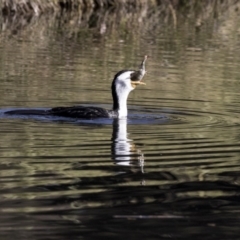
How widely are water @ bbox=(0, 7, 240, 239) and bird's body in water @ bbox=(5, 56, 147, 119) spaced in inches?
5.6

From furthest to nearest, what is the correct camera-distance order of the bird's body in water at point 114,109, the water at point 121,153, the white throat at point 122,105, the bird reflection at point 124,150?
the white throat at point 122,105, the bird's body in water at point 114,109, the bird reflection at point 124,150, the water at point 121,153

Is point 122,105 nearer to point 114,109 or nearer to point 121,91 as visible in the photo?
point 114,109

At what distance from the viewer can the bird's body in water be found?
40.3ft

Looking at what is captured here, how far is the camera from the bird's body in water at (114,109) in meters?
12.3

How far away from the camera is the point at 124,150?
10.2m

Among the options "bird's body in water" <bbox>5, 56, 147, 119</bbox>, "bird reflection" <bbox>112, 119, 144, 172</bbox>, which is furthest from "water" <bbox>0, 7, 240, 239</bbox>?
"bird's body in water" <bbox>5, 56, 147, 119</bbox>

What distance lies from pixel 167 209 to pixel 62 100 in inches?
267

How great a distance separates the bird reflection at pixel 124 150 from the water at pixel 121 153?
0.04ft

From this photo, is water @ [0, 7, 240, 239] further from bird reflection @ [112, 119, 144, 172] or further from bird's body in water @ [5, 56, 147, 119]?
Answer: bird's body in water @ [5, 56, 147, 119]

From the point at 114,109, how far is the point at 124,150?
8.80ft

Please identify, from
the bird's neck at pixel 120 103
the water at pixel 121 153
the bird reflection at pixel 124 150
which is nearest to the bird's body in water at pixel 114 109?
the bird's neck at pixel 120 103

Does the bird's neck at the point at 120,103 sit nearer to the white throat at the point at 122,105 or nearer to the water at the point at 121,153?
the white throat at the point at 122,105

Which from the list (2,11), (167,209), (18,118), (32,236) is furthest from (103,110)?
(2,11)

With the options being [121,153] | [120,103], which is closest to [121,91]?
[120,103]
